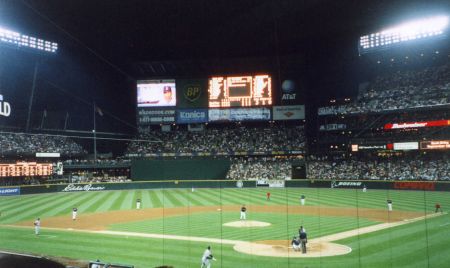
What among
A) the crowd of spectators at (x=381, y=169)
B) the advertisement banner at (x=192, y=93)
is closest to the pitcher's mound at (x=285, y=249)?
the crowd of spectators at (x=381, y=169)

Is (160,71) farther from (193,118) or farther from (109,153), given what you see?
(109,153)

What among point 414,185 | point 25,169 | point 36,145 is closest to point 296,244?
point 414,185

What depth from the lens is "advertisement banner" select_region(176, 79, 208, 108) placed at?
242 ft

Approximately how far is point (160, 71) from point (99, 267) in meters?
66.8

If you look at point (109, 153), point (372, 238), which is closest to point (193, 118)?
point (109, 153)

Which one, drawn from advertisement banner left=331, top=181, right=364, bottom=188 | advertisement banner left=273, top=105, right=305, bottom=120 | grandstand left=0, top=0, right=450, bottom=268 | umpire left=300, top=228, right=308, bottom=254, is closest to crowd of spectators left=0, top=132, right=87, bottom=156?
grandstand left=0, top=0, right=450, bottom=268

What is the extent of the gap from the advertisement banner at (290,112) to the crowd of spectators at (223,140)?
3.57 meters

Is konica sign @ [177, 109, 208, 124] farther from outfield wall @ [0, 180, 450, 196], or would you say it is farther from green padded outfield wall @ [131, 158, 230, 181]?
outfield wall @ [0, 180, 450, 196]

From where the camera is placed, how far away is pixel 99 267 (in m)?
13.6

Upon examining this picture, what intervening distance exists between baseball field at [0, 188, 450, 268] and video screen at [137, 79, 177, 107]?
30.6 m

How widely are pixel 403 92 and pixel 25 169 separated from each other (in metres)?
56.5

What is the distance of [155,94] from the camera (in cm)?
7350

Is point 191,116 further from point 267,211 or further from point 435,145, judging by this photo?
point 435,145

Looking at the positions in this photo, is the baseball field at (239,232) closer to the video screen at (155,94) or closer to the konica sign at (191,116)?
the konica sign at (191,116)
